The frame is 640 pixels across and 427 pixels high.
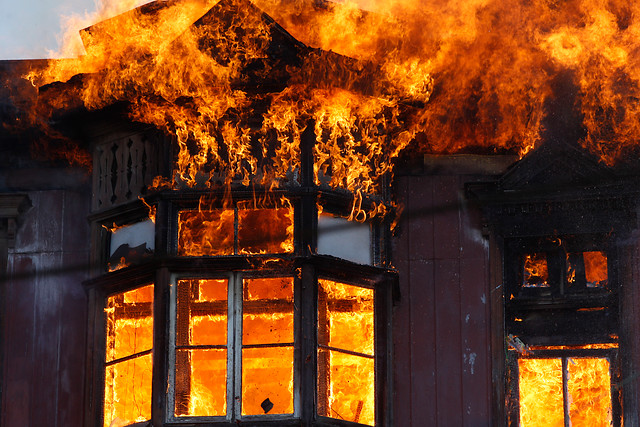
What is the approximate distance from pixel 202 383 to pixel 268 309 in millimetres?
803

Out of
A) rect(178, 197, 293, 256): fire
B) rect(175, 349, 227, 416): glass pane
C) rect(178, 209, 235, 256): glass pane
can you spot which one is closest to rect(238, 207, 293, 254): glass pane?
rect(178, 197, 293, 256): fire

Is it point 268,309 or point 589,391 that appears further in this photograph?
point 589,391

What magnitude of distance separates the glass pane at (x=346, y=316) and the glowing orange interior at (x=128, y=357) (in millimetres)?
1478

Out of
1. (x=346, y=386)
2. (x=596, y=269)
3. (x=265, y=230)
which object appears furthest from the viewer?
(x=596, y=269)

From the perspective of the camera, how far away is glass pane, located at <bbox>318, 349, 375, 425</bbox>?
8.42 meters

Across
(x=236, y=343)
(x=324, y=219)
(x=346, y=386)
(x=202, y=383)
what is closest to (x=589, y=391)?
(x=346, y=386)

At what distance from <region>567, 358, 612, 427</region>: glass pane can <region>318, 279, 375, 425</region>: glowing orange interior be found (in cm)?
176

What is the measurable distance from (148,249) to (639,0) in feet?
16.5

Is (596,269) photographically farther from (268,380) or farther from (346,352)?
(268,380)

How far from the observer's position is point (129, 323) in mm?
8938

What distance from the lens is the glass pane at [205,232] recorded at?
8672 mm

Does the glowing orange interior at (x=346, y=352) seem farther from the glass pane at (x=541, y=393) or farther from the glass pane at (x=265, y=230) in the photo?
the glass pane at (x=541, y=393)

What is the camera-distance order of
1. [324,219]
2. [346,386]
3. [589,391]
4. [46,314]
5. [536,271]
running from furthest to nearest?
[46,314], [536,271], [589,391], [324,219], [346,386]

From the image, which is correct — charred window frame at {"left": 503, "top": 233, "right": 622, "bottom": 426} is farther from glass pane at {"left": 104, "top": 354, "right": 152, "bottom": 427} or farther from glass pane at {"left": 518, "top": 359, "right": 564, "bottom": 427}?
glass pane at {"left": 104, "top": 354, "right": 152, "bottom": 427}
